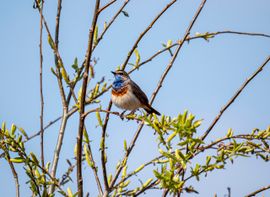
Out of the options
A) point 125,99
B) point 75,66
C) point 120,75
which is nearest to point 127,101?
point 125,99

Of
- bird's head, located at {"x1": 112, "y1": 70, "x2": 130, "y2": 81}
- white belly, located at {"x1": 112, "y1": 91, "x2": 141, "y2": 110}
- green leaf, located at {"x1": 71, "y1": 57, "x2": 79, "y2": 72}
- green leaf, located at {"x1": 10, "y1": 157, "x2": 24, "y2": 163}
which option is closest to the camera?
green leaf, located at {"x1": 10, "y1": 157, "x2": 24, "y2": 163}

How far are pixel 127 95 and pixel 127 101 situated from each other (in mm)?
107

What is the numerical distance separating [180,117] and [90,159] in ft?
3.57

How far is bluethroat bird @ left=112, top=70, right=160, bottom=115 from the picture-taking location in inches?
351

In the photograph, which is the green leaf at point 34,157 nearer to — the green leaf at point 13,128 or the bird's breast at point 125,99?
the green leaf at point 13,128

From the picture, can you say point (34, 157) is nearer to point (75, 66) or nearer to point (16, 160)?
point (16, 160)

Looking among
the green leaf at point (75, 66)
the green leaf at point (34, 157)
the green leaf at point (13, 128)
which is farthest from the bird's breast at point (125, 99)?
the green leaf at point (34, 157)

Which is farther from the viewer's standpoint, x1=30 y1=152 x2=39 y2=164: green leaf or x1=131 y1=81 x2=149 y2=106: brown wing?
x1=131 y1=81 x2=149 y2=106: brown wing

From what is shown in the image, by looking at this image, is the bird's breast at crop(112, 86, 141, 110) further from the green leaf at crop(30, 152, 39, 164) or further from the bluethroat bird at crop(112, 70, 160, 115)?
the green leaf at crop(30, 152, 39, 164)

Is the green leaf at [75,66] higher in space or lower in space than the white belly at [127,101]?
lower

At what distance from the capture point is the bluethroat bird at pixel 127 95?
29.3 ft

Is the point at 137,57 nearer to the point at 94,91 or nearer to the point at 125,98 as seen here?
the point at 94,91

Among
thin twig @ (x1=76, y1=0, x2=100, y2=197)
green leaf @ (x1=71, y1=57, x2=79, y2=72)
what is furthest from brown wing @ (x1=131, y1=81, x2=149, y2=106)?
thin twig @ (x1=76, y1=0, x2=100, y2=197)

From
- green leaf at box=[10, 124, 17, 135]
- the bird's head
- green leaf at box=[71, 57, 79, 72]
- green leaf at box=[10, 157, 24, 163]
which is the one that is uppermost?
the bird's head
